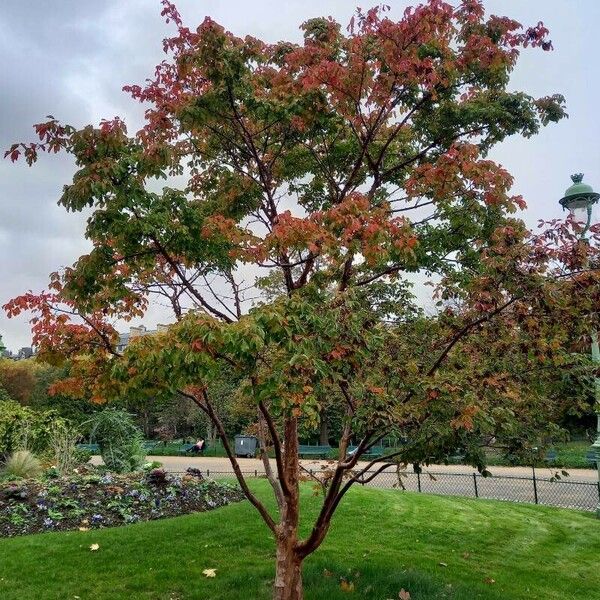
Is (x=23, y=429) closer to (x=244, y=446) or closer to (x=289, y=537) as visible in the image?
(x=289, y=537)

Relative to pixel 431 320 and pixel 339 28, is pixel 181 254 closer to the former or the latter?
pixel 431 320

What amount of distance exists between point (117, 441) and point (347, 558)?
8544 millimetres

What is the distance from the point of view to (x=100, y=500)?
9562 millimetres

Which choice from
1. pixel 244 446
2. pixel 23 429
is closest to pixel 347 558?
pixel 23 429

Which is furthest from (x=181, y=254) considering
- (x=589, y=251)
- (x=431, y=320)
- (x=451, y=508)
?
(x=451, y=508)

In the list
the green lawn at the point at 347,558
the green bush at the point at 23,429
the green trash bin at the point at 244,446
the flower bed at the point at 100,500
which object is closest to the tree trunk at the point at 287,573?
the green lawn at the point at 347,558

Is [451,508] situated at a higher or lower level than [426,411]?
lower

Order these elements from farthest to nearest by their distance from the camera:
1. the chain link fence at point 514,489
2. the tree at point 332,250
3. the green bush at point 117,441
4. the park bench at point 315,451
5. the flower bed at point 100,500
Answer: the park bench at point 315,451, the green bush at point 117,441, the chain link fence at point 514,489, the flower bed at point 100,500, the tree at point 332,250

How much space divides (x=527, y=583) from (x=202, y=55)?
22.0 ft

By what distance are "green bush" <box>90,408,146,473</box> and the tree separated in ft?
28.6

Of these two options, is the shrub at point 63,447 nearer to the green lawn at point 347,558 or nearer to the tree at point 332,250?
the green lawn at point 347,558

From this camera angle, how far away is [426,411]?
168 inches

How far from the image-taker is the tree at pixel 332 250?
13.4 ft

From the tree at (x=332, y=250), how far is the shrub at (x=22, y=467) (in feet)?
25.7
